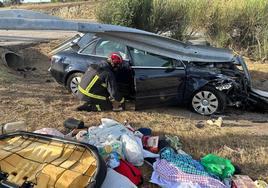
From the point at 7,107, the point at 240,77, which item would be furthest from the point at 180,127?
the point at 7,107

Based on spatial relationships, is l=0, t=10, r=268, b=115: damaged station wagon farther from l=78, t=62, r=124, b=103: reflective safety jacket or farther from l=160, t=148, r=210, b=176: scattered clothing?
l=160, t=148, r=210, b=176: scattered clothing

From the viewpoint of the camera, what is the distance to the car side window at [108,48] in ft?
29.0

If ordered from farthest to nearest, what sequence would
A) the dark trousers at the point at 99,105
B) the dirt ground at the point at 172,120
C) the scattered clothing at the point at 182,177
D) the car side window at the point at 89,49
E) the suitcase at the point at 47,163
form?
the car side window at the point at 89,49, the dark trousers at the point at 99,105, the dirt ground at the point at 172,120, the scattered clothing at the point at 182,177, the suitcase at the point at 47,163

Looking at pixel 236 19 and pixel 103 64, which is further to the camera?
pixel 236 19

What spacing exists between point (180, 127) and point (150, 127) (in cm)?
55

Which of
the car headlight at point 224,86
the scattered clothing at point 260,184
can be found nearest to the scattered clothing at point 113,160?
the scattered clothing at point 260,184

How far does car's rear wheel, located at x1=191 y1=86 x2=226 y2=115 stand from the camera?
8820 mm

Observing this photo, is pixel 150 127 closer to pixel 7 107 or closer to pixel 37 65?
pixel 7 107

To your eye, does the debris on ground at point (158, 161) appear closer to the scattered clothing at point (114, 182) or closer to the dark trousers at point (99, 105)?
the scattered clothing at point (114, 182)

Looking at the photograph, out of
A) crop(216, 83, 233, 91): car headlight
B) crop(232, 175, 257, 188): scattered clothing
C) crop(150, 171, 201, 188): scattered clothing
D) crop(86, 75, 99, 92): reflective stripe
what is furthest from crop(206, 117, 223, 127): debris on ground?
crop(150, 171, 201, 188): scattered clothing

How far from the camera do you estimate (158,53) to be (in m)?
8.81

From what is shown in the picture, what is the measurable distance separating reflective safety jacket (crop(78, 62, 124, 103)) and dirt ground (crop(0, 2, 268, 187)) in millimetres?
351

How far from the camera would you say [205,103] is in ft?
29.2

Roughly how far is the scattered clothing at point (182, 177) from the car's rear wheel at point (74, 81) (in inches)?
163
